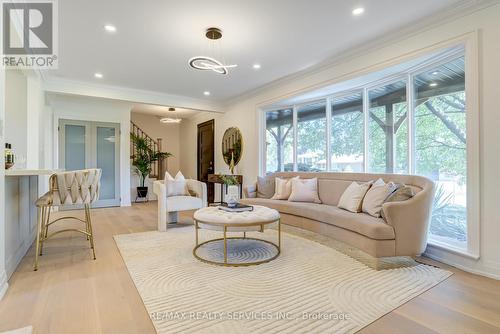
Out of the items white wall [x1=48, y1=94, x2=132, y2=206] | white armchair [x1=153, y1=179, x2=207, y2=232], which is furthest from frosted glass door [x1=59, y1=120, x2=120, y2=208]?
white armchair [x1=153, y1=179, x2=207, y2=232]

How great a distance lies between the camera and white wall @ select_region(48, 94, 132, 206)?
19.5 feet

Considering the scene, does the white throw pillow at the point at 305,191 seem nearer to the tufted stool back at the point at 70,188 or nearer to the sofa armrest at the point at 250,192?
the sofa armrest at the point at 250,192

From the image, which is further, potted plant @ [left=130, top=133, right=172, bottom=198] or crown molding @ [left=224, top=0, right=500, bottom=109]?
potted plant @ [left=130, top=133, right=172, bottom=198]

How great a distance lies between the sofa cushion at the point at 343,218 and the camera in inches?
102

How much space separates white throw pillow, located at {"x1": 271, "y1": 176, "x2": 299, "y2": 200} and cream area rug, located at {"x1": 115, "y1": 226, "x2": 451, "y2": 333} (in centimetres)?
137

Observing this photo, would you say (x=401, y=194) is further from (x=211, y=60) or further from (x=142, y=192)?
(x=142, y=192)

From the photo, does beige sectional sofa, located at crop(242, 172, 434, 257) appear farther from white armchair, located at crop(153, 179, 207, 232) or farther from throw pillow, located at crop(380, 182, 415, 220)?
white armchair, located at crop(153, 179, 207, 232)

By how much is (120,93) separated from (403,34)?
4953mm

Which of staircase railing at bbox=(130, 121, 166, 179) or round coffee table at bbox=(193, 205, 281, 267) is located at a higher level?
staircase railing at bbox=(130, 121, 166, 179)

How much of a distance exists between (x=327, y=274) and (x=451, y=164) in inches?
77.8

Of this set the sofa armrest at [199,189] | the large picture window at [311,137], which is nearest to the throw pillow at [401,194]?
the large picture window at [311,137]

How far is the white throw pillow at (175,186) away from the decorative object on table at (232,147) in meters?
1.78

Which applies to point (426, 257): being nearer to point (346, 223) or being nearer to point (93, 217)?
point (346, 223)

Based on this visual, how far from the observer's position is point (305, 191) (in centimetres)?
421
